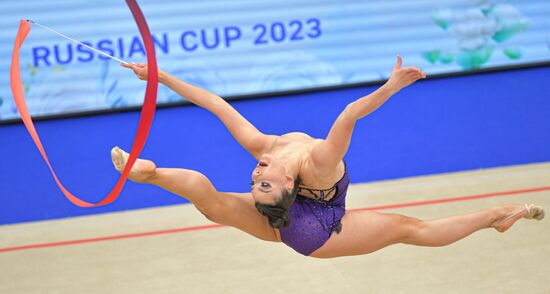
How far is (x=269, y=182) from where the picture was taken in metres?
3.37

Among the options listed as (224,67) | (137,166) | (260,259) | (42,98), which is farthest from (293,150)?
(42,98)

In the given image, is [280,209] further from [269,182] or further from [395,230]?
[395,230]

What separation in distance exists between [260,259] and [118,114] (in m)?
1.64

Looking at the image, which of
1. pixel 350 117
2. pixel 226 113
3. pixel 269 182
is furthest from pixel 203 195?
pixel 350 117

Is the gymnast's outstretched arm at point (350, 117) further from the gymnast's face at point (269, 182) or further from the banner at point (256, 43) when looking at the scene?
the banner at point (256, 43)

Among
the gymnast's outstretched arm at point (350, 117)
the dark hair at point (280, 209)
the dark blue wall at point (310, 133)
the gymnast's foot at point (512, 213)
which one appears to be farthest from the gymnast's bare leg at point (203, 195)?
the dark blue wall at point (310, 133)

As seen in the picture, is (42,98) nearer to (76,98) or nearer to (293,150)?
(76,98)

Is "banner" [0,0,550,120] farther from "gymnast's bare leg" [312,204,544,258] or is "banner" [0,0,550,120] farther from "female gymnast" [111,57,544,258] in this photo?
"gymnast's bare leg" [312,204,544,258]

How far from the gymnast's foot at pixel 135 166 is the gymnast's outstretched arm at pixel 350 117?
27.6 inches

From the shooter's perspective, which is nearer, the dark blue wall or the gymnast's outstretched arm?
the gymnast's outstretched arm

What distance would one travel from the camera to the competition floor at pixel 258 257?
4.41 metres

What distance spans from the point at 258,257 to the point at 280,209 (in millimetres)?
1521

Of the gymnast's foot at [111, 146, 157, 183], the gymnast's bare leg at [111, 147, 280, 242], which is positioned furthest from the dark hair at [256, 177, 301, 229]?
the gymnast's foot at [111, 146, 157, 183]

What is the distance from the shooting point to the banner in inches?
223
